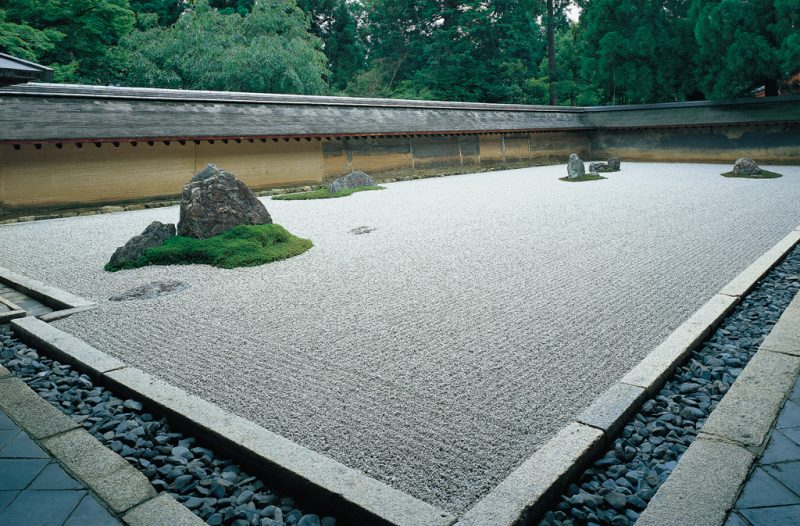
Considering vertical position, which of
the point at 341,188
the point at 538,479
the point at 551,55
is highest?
the point at 551,55

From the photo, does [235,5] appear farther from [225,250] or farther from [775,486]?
[775,486]

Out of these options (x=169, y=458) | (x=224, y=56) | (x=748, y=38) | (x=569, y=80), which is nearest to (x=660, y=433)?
(x=169, y=458)

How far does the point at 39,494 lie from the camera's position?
1995 mm

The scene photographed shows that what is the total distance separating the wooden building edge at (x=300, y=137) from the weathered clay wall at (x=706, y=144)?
0.04 metres

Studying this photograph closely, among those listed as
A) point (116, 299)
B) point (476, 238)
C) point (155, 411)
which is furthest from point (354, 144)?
point (155, 411)

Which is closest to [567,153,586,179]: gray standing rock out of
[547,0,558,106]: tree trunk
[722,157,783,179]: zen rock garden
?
[722,157,783,179]: zen rock garden

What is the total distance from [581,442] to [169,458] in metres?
1.77

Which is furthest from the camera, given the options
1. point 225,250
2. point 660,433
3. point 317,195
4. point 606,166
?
point 606,166

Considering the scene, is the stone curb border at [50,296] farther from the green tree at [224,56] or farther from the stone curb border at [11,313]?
the green tree at [224,56]

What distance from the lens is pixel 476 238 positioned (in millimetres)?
6980

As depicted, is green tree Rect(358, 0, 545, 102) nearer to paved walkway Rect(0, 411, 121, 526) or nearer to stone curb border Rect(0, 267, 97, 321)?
stone curb border Rect(0, 267, 97, 321)

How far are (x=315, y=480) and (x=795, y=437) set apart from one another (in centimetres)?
198

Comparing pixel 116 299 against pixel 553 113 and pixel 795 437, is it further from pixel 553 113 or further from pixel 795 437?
pixel 553 113

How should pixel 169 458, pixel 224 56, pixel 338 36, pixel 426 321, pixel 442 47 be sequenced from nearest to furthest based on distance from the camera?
pixel 169 458 < pixel 426 321 < pixel 224 56 < pixel 442 47 < pixel 338 36
